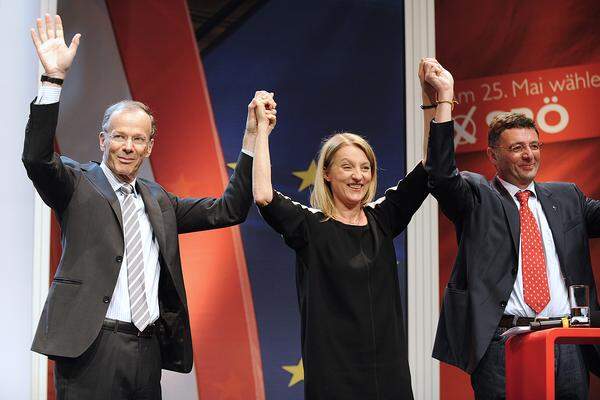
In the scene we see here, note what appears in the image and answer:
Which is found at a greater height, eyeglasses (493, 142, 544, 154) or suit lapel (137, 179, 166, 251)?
eyeglasses (493, 142, 544, 154)

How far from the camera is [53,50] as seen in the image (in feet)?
9.23

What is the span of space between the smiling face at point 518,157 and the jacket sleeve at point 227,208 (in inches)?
39.8

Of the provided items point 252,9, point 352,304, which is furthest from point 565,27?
point 352,304

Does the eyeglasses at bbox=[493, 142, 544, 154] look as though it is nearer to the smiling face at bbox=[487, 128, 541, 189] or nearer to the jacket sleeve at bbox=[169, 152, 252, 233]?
the smiling face at bbox=[487, 128, 541, 189]

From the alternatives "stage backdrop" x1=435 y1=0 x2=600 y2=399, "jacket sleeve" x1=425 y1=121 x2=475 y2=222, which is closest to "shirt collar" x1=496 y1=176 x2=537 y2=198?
"jacket sleeve" x1=425 y1=121 x2=475 y2=222

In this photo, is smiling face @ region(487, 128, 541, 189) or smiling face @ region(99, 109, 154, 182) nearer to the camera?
smiling face @ region(99, 109, 154, 182)

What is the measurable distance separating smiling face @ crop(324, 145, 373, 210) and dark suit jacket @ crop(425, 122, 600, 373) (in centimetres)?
24

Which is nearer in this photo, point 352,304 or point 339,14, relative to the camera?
point 352,304

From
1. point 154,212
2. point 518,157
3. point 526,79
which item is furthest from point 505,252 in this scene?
point 526,79

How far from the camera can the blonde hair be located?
302 centimetres

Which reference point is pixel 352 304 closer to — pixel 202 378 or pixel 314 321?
pixel 314 321

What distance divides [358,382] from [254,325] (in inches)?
77.0

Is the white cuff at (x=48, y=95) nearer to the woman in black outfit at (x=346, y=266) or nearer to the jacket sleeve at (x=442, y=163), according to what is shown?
the woman in black outfit at (x=346, y=266)

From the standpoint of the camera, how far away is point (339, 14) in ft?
15.9
